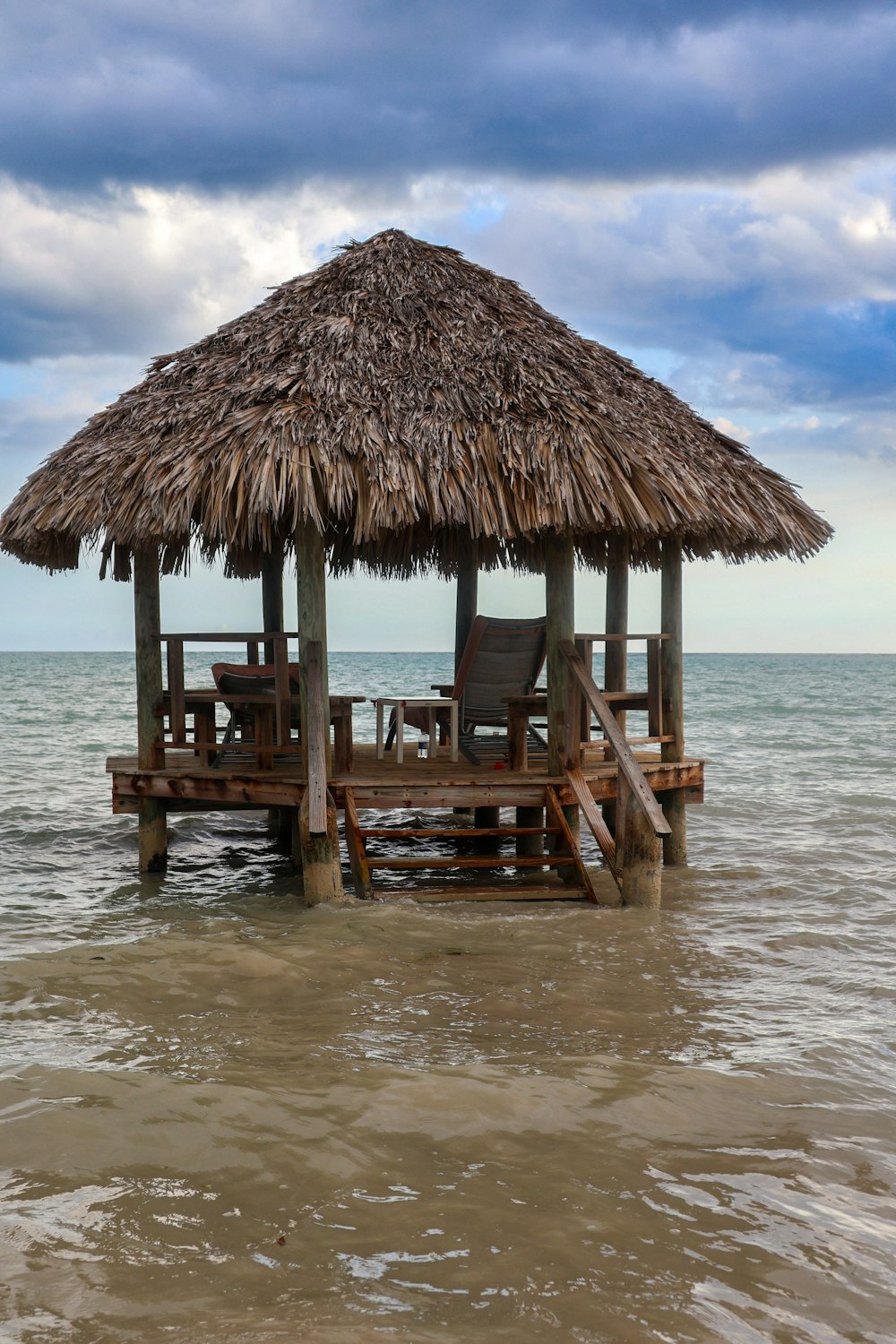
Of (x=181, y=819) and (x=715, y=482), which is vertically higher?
(x=715, y=482)

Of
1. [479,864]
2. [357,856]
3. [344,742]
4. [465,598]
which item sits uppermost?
[465,598]

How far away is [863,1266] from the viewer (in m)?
3.16

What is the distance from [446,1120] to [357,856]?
3.12 metres

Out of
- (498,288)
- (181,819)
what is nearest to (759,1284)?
(498,288)

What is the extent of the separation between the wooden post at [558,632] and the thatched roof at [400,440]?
23 cm

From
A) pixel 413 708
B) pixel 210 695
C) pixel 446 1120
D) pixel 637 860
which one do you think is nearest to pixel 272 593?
pixel 413 708

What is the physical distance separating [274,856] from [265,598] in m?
2.51

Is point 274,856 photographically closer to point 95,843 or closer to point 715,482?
point 95,843

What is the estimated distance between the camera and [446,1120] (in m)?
4.00

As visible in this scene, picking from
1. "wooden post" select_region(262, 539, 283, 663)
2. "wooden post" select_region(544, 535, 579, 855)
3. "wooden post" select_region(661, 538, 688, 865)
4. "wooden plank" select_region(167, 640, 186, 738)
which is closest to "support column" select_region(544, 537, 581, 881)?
"wooden post" select_region(544, 535, 579, 855)

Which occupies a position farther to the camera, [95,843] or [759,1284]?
[95,843]

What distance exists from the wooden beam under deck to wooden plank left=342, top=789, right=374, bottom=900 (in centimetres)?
15

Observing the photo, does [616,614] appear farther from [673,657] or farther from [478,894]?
[478,894]

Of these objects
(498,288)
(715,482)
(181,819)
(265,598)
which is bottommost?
(181,819)
